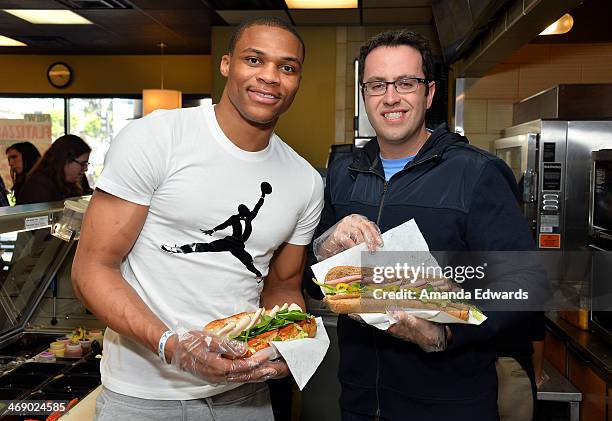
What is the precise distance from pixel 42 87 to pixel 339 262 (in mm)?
9670

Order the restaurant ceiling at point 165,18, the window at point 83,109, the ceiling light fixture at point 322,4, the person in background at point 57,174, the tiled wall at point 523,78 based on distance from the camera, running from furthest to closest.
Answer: the window at point 83,109, the restaurant ceiling at point 165,18, the ceiling light fixture at point 322,4, the tiled wall at point 523,78, the person in background at point 57,174

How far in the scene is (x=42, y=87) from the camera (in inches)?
405

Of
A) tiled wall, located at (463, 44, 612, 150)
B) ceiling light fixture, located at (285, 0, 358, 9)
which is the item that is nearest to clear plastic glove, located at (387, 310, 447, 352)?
tiled wall, located at (463, 44, 612, 150)

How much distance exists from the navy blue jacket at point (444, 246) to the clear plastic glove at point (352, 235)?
0.09 metres

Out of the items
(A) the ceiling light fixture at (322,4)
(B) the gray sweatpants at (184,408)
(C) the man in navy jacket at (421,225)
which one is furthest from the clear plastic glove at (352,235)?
(A) the ceiling light fixture at (322,4)

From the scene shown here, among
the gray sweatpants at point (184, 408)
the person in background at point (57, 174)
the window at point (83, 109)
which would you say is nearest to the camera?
the gray sweatpants at point (184, 408)

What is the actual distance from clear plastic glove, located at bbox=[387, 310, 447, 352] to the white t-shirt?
43 centimetres

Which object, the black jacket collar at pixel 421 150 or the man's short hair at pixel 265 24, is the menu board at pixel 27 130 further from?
the black jacket collar at pixel 421 150

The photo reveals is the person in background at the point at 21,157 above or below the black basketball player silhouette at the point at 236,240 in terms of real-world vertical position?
above

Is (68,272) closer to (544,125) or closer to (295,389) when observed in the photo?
(295,389)

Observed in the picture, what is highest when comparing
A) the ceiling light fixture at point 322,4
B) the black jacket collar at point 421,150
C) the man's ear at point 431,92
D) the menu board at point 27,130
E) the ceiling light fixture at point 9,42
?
the ceiling light fixture at point 9,42

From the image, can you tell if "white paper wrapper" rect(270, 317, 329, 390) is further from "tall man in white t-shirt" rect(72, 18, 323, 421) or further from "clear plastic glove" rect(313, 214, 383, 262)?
"clear plastic glove" rect(313, 214, 383, 262)

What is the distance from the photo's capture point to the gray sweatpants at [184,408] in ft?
5.64

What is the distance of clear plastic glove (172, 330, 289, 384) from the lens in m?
1.51
